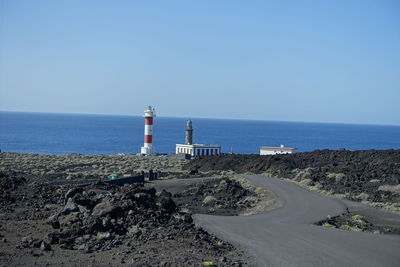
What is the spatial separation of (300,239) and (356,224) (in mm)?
4809

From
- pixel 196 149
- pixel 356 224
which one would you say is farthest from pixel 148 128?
pixel 356 224

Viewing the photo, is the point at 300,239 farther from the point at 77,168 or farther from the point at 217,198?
the point at 77,168

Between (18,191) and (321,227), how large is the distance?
17814 millimetres

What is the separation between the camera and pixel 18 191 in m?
28.9

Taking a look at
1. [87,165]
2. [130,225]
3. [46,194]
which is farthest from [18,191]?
[87,165]

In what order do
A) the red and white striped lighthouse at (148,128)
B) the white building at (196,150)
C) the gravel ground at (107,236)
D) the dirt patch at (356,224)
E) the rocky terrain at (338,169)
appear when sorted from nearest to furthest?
the gravel ground at (107,236), the dirt patch at (356,224), the rocky terrain at (338,169), the red and white striped lighthouse at (148,128), the white building at (196,150)

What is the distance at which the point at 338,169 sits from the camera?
1542 inches

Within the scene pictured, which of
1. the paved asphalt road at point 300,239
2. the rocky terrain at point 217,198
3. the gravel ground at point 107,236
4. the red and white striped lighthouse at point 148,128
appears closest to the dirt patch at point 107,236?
the gravel ground at point 107,236

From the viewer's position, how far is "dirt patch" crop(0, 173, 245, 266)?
15.3 m

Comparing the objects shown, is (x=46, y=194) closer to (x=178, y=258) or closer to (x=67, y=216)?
(x=67, y=216)

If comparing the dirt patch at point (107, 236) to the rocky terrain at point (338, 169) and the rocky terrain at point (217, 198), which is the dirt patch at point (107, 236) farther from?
the rocky terrain at point (338, 169)

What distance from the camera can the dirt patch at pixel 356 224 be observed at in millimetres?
21141

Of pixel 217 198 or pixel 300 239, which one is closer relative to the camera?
pixel 300 239

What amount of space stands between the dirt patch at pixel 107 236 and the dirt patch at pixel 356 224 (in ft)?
21.1
